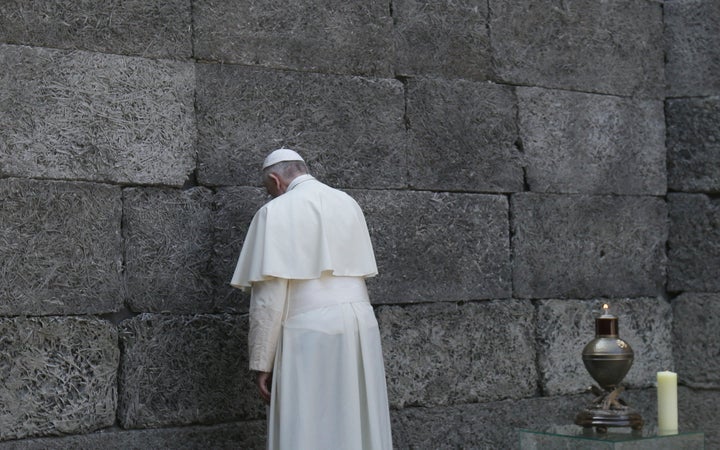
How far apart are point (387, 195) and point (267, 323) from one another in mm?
1478

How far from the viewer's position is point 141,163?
5367 mm

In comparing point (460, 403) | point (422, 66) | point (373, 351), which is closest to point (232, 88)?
point (422, 66)

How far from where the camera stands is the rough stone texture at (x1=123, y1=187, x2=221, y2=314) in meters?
5.34

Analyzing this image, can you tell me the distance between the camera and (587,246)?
665 centimetres

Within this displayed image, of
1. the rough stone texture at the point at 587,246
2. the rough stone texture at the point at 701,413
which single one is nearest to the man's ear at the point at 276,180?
the rough stone texture at the point at 587,246

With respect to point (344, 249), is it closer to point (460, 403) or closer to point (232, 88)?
point (232, 88)

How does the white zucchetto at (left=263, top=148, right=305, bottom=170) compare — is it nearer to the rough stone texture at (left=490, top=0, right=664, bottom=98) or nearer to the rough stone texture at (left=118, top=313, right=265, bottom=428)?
the rough stone texture at (left=118, top=313, right=265, bottom=428)

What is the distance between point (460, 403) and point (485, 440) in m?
0.25

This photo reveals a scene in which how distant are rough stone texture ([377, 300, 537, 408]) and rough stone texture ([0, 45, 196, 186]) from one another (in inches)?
55.8

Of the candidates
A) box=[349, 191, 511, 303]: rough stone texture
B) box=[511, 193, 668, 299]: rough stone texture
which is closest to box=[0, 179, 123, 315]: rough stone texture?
box=[349, 191, 511, 303]: rough stone texture

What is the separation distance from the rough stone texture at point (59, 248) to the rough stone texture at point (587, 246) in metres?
2.32

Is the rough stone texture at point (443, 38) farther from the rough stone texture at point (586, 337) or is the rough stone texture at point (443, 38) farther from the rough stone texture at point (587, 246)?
the rough stone texture at point (586, 337)

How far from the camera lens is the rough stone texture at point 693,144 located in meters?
6.81

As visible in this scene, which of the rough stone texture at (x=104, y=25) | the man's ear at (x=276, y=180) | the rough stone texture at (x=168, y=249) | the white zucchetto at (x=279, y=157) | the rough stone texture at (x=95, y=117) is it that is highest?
the rough stone texture at (x=104, y=25)
